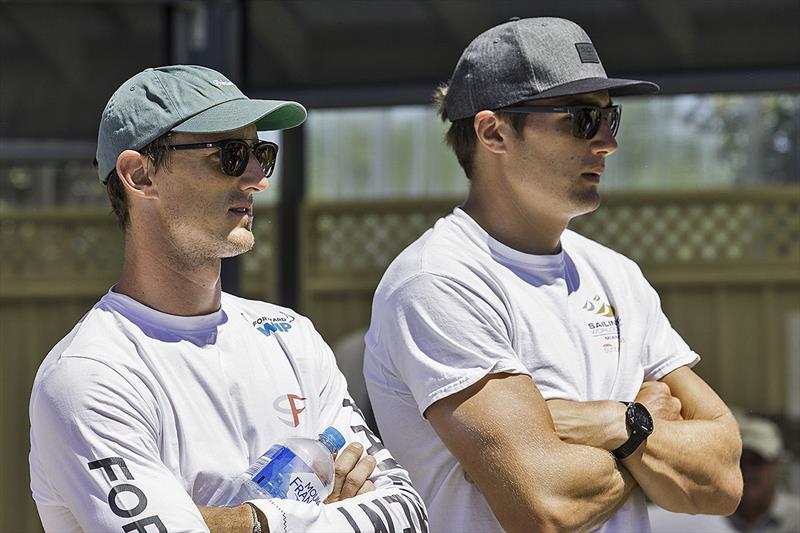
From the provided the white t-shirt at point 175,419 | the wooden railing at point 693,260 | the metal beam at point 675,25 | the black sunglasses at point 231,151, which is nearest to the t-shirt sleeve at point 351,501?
the white t-shirt at point 175,419

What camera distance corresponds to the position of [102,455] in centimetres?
174

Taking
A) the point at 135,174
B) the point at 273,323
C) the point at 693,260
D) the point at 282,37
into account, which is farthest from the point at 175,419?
the point at 693,260

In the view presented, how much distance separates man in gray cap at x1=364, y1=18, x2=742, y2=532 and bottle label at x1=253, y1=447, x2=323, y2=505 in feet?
0.94

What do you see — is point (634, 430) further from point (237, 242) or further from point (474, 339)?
point (237, 242)

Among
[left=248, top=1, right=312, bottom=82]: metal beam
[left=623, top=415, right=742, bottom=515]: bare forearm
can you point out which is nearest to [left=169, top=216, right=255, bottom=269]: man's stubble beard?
[left=623, top=415, right=742, bottom=515]: bare forearm

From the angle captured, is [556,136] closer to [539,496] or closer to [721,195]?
[539,496]

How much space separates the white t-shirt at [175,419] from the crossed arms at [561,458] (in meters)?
0.14

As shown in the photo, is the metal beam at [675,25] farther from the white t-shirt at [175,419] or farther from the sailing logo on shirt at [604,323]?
the white t-shirt at [175,419]

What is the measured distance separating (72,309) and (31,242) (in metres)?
0.35

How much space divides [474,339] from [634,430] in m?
0.33

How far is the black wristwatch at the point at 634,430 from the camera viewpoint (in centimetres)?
215

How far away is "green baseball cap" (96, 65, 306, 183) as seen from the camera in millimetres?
1933

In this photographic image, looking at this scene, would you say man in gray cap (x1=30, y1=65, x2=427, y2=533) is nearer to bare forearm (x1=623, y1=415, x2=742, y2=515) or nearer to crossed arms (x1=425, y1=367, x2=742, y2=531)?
crossed arms (x1=425, y1=367, x2=742, y2=531)

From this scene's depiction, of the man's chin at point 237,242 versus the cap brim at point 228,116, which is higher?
the cap brim at point 228,116
